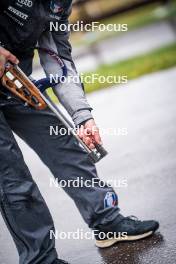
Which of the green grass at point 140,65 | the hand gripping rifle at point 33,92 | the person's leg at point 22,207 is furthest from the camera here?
the green grass at point 140,65

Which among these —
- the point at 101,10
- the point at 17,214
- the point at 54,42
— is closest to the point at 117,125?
the point at 54,42

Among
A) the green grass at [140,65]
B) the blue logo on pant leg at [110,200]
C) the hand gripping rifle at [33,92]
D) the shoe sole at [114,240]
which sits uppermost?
the green grass at [140,65]

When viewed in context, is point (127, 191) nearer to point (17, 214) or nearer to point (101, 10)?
point (17, 214)

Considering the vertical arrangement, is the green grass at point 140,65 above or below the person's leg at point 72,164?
above

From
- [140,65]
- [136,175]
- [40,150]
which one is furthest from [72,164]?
[140,65]

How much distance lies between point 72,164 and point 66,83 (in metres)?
0.50

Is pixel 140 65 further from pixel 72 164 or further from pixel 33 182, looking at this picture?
pixel 33 182

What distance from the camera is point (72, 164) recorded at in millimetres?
3920

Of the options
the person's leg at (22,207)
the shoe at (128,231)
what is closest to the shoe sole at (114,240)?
the shoe at (128,231)

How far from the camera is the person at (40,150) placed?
3.49 metres

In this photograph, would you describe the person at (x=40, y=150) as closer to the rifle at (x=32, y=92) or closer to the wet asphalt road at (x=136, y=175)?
the rifle at (x=32, y=92)

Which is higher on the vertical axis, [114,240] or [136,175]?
[136,175]

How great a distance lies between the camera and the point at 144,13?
73.7 ft

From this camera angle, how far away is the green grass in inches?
399
